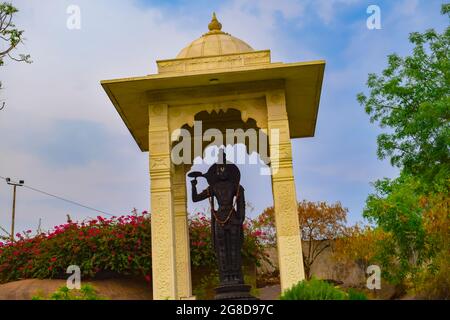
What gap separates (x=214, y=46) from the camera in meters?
9.16

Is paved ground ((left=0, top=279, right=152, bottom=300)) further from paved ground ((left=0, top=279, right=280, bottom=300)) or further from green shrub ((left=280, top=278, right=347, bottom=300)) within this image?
green shrub ((left=280, top=278, right=347, bottom=300))

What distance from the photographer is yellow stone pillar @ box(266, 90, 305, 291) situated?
7.67 metres

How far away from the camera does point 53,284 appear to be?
959 centimetres

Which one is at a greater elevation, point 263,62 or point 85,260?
point 263,62

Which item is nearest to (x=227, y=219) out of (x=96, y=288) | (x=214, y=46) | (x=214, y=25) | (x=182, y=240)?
(x=182, y=240)

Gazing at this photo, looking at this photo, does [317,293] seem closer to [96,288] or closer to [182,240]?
[182,240]

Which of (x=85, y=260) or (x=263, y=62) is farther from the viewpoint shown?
(x=85, y=260)

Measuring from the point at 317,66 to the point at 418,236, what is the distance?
9421 millimetres

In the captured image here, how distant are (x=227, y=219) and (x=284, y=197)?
1.35m

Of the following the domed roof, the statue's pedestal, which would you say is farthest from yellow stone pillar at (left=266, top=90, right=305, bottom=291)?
the domed roof

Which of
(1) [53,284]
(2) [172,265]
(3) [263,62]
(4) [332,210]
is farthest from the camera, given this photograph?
(4) [332,210]

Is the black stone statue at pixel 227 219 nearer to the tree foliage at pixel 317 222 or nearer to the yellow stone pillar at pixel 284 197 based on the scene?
the yellow stone pillar at pixel 284 197

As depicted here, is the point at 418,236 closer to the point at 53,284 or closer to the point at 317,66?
the point at 317,66
